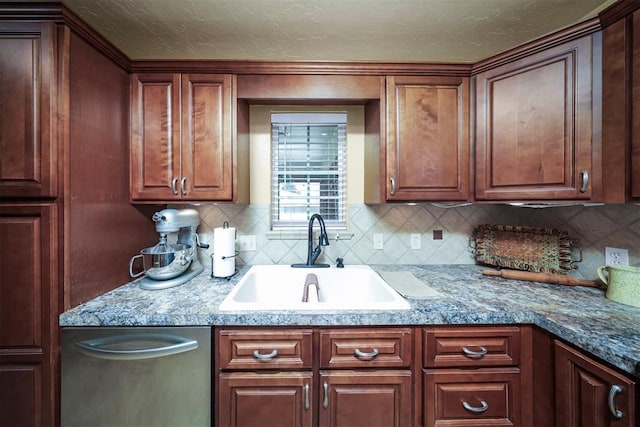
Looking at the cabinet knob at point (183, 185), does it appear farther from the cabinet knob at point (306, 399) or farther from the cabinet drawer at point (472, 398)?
the cabinet drawer at point (472, 398)

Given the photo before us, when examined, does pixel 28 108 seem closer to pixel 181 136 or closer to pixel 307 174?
pixel 181 136

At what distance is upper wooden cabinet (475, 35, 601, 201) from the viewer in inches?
45.1

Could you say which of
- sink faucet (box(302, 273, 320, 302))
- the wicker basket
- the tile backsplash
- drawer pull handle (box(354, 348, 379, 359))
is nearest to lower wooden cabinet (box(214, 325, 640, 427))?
drawer pull handle (box(354, 348, 379, 359))

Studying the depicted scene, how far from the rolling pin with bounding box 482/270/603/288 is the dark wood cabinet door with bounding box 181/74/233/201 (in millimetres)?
1731

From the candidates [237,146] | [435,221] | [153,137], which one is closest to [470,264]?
[435,221]

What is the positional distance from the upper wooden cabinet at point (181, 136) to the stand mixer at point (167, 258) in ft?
0.41

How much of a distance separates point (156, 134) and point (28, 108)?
1.59ft

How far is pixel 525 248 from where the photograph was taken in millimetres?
1582

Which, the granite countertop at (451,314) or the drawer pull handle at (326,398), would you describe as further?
the drawer pull handle at (326,398)

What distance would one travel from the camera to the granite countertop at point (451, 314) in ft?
2.94

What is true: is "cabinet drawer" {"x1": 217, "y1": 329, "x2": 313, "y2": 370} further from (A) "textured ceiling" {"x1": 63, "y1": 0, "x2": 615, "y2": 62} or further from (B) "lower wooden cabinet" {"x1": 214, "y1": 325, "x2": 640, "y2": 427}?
(A) "textured ceiling" {"x1": 63, "y1": 0, "x2": 615, "y2": 62}

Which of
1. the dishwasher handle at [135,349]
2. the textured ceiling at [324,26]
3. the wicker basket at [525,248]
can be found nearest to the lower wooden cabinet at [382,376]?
the dishwasher handle at [135,349]

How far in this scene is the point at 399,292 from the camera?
1.27 m

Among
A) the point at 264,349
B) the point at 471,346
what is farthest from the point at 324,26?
the point at 471,346
